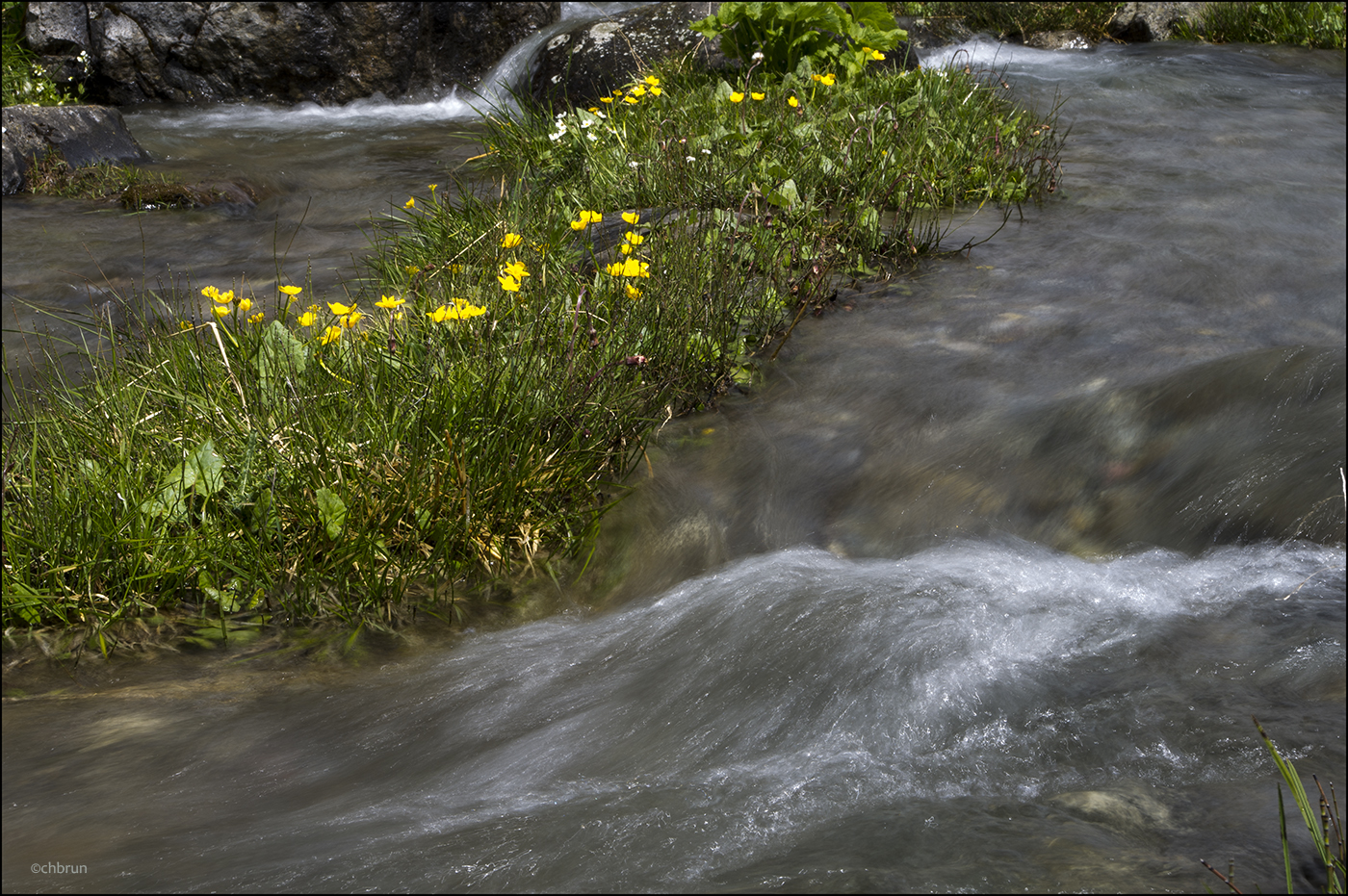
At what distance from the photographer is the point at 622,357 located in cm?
337

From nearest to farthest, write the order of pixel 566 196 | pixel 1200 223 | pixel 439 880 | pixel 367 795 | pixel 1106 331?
1. pixel 439 880
2. pixel 367 795
3. pixel 1106 331
4. pixel 1200 223
5. pixel 566 196

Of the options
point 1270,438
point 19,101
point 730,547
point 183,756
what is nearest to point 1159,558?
point 1270,438

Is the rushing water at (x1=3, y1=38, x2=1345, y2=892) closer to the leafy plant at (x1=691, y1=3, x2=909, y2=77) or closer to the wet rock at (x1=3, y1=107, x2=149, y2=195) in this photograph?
the leafy plant at (x1=691, y1=3, x2=909, y2=77)

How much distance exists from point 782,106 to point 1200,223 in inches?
97.2

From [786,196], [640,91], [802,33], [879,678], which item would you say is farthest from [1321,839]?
[802,33]

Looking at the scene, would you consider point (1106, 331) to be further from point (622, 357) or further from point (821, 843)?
point (821, 843)

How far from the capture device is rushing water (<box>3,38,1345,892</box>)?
5.65 feet

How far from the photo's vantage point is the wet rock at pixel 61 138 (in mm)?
7410

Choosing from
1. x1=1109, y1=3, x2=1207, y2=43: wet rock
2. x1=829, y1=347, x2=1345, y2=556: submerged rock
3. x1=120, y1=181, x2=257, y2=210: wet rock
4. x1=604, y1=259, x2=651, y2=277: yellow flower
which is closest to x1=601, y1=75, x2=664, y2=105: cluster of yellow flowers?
x1=604, y1=259, x2=651, y2=277: yellow flower

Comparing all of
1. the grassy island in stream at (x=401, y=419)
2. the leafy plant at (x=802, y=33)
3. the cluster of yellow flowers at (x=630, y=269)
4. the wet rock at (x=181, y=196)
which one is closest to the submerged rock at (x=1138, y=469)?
the grassy island in stream at (x=401, y=419)

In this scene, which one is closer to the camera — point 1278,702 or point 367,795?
point 367,795

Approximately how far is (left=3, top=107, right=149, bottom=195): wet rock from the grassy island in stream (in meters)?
4.17

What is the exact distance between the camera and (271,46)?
11289mm

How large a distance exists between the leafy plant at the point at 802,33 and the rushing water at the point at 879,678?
3296mm
